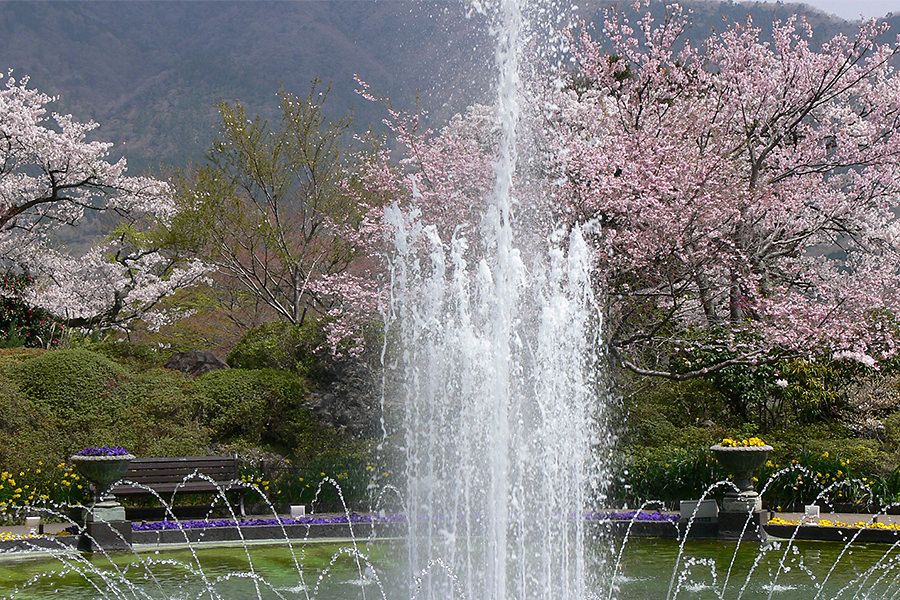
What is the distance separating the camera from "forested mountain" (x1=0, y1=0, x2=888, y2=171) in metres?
66.5

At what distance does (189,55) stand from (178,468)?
80.8m

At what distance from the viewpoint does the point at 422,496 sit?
853cm

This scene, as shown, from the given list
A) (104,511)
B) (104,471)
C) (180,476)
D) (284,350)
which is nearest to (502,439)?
(104,511)

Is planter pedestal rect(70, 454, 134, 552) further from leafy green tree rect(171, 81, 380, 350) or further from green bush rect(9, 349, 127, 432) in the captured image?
leafy green tree rect(171, 81, 380, 350)

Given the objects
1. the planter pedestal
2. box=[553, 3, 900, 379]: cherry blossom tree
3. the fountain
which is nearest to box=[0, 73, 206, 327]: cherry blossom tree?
the planter pedestal

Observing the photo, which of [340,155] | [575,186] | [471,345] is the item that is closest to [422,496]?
[471,345]

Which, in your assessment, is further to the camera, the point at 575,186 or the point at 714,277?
the point at 714,277

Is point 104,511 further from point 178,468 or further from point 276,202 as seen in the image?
point 276,202

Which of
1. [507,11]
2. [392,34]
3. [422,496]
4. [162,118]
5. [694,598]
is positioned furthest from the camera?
[392,34]

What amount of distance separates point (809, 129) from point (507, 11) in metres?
7.79

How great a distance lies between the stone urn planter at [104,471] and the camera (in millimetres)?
9906

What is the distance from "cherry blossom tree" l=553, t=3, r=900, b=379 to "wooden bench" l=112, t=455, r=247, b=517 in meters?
5.46

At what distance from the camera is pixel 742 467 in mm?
10180

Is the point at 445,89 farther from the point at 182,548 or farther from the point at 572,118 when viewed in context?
the point at 182,548
